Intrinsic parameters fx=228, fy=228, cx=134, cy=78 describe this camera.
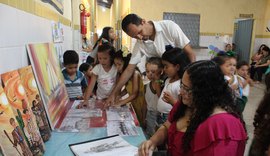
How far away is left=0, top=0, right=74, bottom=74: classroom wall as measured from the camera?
1.04 m

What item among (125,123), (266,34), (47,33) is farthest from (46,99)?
(266,34)

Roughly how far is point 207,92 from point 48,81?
1.00m

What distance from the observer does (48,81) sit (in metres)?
1.47

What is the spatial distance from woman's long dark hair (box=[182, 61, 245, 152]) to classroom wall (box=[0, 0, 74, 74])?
33.4 inches

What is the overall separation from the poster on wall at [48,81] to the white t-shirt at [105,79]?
1.26 ft

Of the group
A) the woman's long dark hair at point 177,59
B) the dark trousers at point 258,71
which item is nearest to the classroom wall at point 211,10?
the dark trousers at point 258,71

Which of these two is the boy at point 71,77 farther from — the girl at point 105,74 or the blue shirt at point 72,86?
the girl at point 105,74

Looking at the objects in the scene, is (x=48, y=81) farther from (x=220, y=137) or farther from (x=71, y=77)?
(x=220, y=137)

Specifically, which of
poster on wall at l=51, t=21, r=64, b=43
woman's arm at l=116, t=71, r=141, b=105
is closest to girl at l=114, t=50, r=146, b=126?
woman's arm at l=116, t=71, r=141, b=105

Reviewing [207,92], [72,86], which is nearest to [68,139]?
[207,92]

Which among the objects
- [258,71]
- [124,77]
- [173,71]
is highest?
[173,71]

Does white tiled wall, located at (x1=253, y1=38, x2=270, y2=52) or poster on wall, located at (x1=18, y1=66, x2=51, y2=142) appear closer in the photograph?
poster on wall, located at (x1=18, y1=66, x2=51, y2=142)

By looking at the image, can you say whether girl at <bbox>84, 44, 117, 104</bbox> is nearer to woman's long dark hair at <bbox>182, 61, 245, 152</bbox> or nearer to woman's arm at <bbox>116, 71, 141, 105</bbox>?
woman's arm at <bbox>116, 71, 141, 105</bbox>

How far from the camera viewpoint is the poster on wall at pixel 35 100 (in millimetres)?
1111
